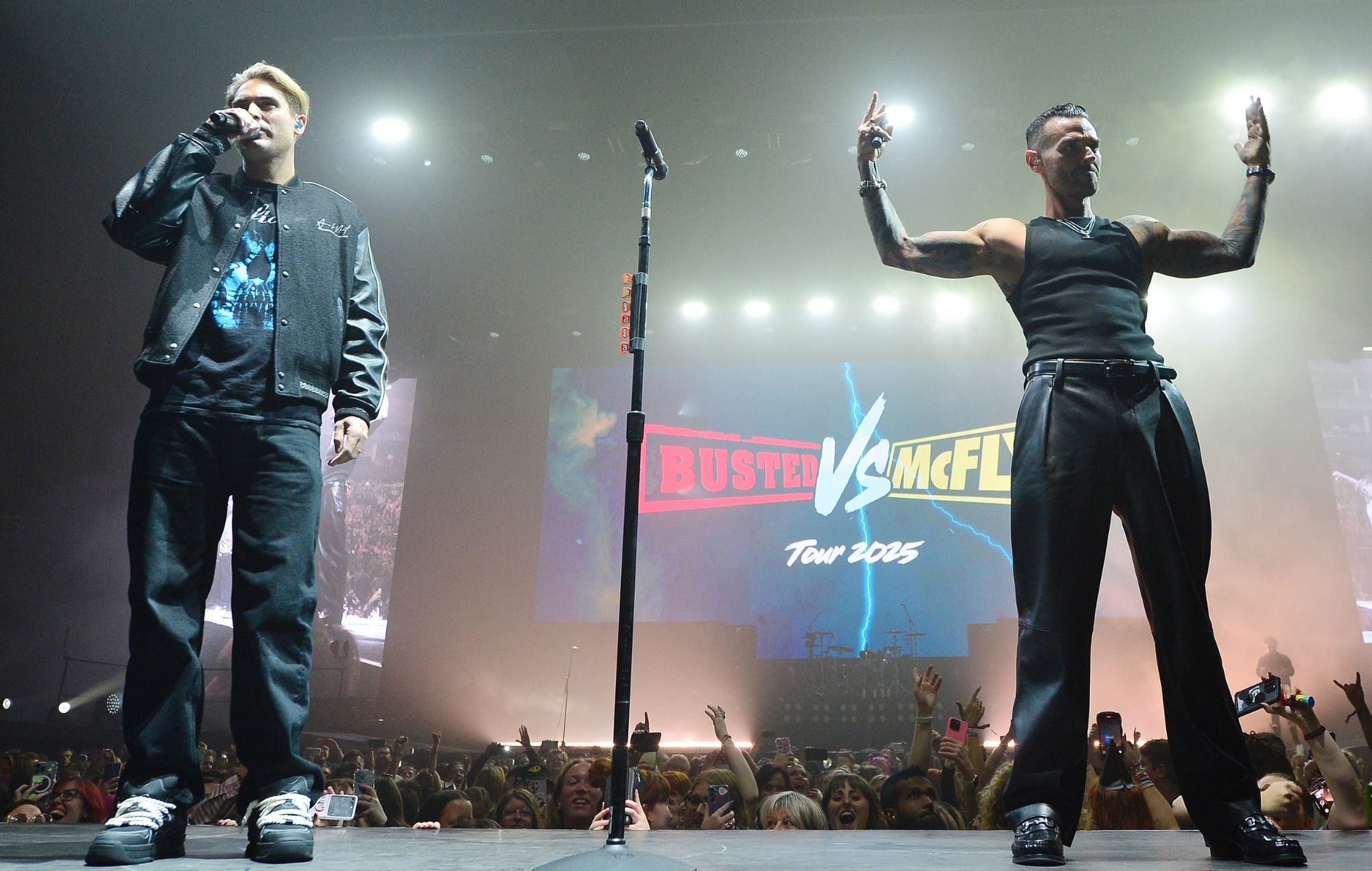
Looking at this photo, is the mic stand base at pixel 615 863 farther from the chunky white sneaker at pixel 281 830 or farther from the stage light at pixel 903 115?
the stage light at pixel 903 115

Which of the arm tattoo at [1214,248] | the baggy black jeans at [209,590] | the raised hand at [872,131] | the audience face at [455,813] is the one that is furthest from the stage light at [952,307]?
the baggy black jeans at [209,590]

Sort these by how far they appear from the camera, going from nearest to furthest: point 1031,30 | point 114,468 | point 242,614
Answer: point 242,614 → point 1031,30 → point 114,468

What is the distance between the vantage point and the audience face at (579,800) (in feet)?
12.1

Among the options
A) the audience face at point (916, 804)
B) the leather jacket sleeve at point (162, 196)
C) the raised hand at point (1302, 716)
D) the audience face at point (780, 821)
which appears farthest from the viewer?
the audience face at point (916, 804)

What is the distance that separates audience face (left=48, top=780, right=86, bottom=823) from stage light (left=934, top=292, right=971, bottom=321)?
7470mm

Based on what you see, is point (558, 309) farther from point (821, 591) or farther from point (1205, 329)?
point (1205, 329)

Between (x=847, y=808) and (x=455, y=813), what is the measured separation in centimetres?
180

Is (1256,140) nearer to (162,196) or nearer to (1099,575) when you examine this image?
(1099,575)

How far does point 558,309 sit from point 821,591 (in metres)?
3.88

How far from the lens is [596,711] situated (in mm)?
7832

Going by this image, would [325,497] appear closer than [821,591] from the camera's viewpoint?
No

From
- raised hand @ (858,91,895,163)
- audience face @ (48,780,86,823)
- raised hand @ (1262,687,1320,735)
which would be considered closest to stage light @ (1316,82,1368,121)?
raised hand @ (1262,687,1320,735)

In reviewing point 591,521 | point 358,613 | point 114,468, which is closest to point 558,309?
point 591,521

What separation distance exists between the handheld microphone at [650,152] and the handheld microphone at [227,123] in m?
0.79
